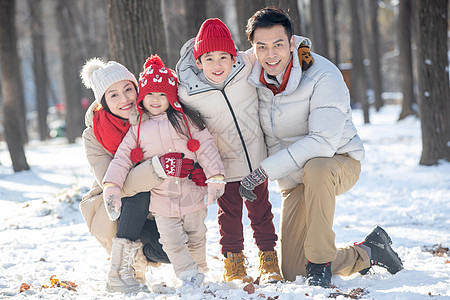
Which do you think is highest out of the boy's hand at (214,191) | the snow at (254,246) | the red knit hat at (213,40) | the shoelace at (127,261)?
the red knit hat at (213,40)

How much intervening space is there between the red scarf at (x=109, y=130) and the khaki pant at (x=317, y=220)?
1.27m

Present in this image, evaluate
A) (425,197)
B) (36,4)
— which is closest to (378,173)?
(425,197)

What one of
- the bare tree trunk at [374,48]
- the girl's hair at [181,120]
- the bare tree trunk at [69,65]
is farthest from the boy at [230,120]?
the bare tree trunk at [374,48]

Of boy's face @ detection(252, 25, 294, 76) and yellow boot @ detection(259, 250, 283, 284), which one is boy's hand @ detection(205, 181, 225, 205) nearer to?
yellow boot @ detection(259, 250, 283, 284)

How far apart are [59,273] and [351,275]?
7.34 ft

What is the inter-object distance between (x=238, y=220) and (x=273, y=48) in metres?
1.26

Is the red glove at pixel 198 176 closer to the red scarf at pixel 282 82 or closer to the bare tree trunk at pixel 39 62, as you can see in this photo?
the red scarf at pixel 282 82

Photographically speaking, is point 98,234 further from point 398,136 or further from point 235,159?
point 398,136

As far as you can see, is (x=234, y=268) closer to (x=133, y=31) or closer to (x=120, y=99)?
(x=120, y=99)

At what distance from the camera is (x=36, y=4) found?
18.3 metres

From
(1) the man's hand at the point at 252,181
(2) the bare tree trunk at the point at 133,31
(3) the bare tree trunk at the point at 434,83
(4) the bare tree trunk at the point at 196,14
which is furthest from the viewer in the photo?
(4) the bare tree trunk at the point at 196,14

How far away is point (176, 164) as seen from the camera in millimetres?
3264

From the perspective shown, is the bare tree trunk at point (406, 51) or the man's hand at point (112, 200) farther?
the bare tree trunk at point (406, 51)

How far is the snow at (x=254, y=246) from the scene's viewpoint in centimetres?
310
